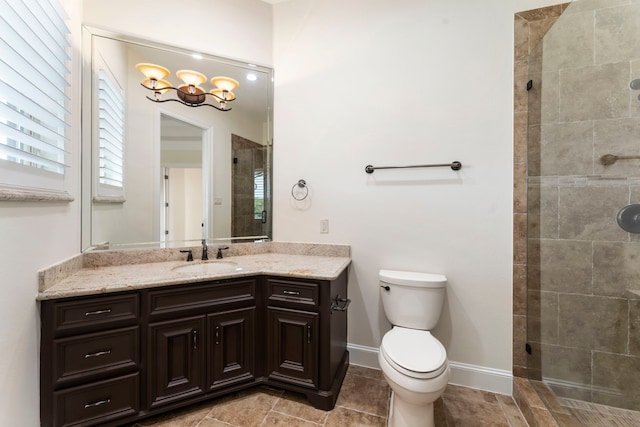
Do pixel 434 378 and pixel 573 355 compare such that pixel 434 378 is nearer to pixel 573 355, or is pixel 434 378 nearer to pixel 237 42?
pixel 573 355

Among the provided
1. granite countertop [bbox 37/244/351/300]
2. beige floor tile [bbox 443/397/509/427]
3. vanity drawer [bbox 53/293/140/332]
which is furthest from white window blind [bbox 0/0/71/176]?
beige floor tile [bbox 443/397/509/427]

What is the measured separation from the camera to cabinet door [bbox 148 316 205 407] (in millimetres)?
1415

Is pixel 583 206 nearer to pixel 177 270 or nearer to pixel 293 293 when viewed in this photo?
pixel 293 293

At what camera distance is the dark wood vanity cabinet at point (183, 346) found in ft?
4.11

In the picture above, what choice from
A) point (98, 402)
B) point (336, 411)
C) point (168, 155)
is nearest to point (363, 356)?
point (336, 411)

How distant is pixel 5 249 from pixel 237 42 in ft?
6.56

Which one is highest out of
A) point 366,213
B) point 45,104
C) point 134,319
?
point 45,104

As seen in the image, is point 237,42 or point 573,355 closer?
point 573,355

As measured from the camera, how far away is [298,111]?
2217 mm

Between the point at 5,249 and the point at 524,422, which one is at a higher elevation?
the point at 5,249

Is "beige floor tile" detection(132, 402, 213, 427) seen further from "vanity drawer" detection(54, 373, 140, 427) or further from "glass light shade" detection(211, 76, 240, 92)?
"glass light shade" detection(211, 76, 240, 92)

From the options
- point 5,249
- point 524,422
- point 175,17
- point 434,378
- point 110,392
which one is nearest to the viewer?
point 5,249

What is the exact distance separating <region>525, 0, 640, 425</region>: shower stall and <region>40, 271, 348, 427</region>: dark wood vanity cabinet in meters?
1.33

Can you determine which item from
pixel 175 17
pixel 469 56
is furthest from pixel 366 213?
pixel 175 17
